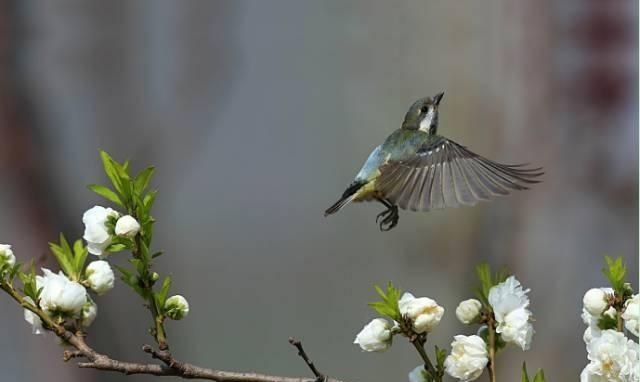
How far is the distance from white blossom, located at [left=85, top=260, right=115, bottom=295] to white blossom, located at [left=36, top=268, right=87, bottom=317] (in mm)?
28

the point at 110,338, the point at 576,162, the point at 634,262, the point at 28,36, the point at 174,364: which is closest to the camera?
the point at 174,364

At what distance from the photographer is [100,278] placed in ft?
2.87

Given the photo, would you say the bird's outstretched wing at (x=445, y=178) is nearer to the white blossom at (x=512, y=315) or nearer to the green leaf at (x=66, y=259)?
the white blossom at (x=512, y=315)

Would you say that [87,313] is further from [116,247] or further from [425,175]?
[425,175]

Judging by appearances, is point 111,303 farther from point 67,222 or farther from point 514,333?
point 514,333

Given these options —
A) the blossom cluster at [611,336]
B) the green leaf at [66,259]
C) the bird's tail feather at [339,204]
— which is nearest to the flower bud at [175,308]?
the green leaf at [66,259]

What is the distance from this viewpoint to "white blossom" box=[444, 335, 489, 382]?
2.69 feet

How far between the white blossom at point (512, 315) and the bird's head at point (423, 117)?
68 cm

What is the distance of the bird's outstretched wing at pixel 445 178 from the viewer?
4.05 feet

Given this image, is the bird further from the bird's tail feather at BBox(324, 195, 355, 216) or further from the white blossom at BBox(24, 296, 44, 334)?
the white blossom at BBox(24, 296, 44, 334)

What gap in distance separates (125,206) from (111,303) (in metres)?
2.00

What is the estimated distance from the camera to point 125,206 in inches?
33.6

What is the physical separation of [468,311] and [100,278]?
13.6 inches

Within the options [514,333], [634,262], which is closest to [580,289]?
[634,262]
